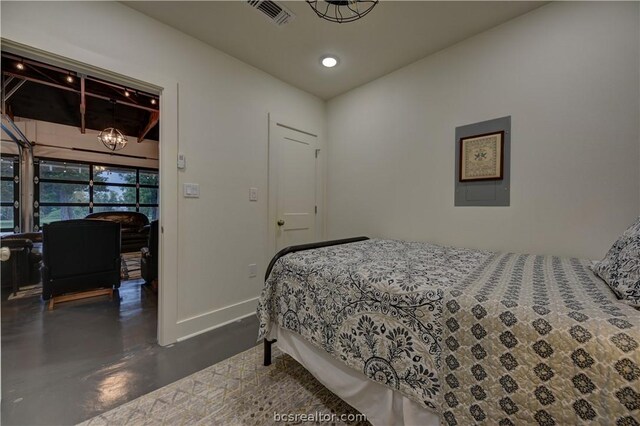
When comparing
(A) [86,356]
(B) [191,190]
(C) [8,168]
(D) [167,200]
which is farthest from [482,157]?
(C) [8,168]

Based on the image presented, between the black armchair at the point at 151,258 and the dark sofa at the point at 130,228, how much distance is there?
9.71ft

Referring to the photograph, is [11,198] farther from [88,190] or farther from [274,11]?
[274,11]

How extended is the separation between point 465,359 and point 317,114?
316cm

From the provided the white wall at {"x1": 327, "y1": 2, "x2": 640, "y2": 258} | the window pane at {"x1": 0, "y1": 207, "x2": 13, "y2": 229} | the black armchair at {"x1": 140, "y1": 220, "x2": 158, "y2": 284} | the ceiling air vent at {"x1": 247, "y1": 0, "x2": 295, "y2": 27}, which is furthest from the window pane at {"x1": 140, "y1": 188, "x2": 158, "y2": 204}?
the white wall at {"x1": 327, "y1": 2, "x2": 640, "y2": 258}

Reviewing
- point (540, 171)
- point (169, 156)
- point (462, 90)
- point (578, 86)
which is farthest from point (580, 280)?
point (169, 156)

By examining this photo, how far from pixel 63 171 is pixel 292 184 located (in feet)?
20.2

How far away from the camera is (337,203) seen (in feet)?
11.0

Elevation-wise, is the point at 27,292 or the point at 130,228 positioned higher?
the point at 130,228

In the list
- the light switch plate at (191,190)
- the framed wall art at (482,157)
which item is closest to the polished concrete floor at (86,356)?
the light switch plate at (191,190)

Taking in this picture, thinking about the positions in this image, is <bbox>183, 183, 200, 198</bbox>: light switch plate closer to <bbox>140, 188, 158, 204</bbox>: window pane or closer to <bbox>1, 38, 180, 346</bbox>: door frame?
<bbox>1, 38, 180, 346</bbox>: door frame

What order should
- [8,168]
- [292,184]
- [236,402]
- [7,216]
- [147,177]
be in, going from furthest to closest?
[147,177]
[7,216]
[8,168]
[292,184]
[236,402]

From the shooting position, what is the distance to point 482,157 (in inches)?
84.0

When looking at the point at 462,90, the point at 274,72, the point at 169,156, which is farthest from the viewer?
the point at 274,72

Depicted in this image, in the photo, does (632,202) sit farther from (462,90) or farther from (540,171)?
(462,90)
